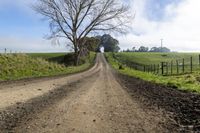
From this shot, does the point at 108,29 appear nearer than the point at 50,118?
No

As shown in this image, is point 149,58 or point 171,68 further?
point 149,58

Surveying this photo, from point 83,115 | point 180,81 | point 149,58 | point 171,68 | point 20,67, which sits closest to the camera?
Answer: point 83,115

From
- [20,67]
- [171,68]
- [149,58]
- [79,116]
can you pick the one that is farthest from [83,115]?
[149,58]

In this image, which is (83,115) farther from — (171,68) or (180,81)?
(171,68)

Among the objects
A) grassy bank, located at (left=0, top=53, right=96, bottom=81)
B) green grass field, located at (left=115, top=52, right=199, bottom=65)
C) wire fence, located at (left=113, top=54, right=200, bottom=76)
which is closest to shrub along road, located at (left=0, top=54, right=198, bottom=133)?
grassy bank, located at (left=0, top=53, right=96, bottom=81)

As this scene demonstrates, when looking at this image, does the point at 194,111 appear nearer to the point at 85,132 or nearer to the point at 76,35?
the point at 85,132

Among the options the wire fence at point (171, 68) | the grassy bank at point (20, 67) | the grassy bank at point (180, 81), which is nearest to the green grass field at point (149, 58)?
the wire fence at point (171, 68)

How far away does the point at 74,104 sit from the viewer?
40.1 ft

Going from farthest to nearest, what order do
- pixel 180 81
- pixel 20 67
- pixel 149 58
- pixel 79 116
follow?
pixel 149 58
pixel 20 67
pixel 180 81
pixel 79 116

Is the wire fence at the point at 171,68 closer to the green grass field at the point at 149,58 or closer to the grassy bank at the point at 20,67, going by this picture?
the grassy bank at the point at 20,67

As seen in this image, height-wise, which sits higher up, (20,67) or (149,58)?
(20,67)

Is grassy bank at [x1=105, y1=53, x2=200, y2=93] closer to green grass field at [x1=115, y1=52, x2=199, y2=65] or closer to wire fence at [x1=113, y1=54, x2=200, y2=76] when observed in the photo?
wire fence at [x1=113, y1=54, x2=200, y2=76]

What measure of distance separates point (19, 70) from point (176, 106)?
22033 mm

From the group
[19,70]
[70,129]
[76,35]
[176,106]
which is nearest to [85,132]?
[70,129]
